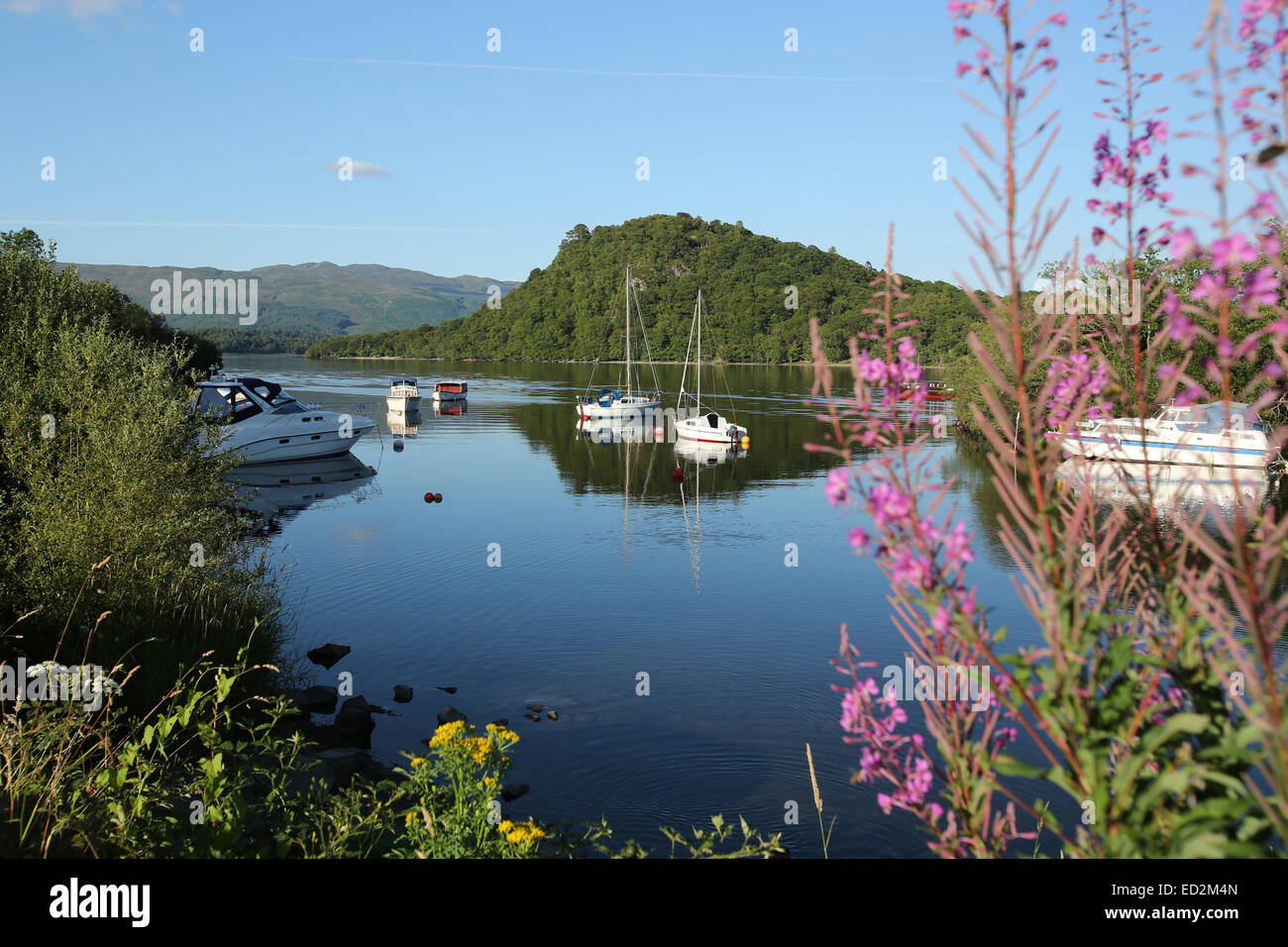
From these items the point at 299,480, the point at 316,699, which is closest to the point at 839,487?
the point at 316,699

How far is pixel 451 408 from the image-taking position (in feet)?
263

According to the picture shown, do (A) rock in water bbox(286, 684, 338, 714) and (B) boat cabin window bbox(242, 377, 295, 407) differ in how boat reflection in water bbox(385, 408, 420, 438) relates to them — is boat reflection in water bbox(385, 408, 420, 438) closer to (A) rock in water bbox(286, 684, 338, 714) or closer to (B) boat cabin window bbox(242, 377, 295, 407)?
(B) boat cabin window bbox(242, 377, 295, 407)

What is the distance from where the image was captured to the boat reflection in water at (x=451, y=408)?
248 feet

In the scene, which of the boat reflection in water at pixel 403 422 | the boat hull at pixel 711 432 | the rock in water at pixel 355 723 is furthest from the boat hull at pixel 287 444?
the rock in water at pixel 355 723

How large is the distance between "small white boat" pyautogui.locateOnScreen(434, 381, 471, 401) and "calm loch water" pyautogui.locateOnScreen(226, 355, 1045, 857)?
41.5 m

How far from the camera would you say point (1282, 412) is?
33.8 meters

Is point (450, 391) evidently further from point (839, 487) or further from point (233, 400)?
point (839, 487)

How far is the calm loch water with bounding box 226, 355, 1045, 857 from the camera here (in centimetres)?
1158

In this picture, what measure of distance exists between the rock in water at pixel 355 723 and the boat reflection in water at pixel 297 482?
16.9 meters

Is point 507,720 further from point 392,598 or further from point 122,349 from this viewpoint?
point 122,349

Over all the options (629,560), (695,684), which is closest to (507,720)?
(695,684)

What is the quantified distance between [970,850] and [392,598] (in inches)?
690

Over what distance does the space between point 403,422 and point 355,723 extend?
55.6 metres
